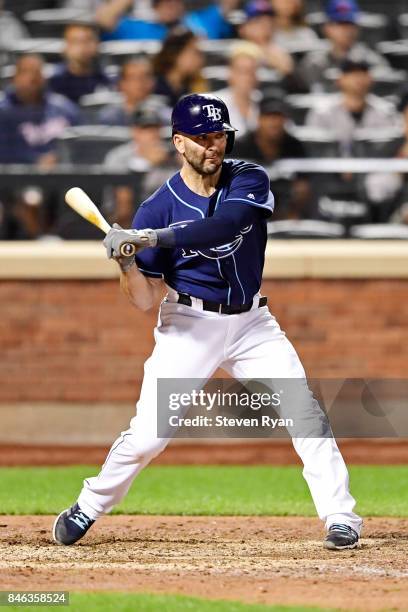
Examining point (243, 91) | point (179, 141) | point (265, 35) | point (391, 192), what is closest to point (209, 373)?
point (179, 141)

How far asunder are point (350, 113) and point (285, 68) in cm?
99

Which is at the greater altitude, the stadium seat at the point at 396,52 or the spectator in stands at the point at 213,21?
the spectator in stands at the point at 213,21

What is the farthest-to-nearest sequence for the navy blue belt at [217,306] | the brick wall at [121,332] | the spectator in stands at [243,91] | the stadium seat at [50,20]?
the stadium seat at [50,20] < the spectator in stands at [243,91] < the brick wall at [121,332] < the navy blue belt at [217,306]

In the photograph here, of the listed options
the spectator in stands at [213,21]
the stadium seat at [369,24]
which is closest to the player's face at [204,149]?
the spectator in stands at [213,21]

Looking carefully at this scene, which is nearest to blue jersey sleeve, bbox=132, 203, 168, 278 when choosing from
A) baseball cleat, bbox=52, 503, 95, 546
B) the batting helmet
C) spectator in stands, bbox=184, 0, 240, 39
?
the batting helmet

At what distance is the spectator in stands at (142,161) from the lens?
9664 millimetres

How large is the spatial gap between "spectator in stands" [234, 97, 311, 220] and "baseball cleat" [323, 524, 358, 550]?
4.75 meters

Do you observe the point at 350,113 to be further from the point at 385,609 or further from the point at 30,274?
the point at 385,609

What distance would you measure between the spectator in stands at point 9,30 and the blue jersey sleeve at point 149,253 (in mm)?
7271

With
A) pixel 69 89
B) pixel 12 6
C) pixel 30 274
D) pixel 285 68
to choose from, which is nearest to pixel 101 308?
pixel 30 274

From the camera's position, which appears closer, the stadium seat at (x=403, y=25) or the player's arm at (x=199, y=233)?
the player's arm at (x=199, y=233)

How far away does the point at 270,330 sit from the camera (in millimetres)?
5391

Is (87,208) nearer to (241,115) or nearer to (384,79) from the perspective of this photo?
(241,115)

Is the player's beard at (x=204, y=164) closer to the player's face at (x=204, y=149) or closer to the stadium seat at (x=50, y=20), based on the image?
the player's face at (x=204, y=149)
